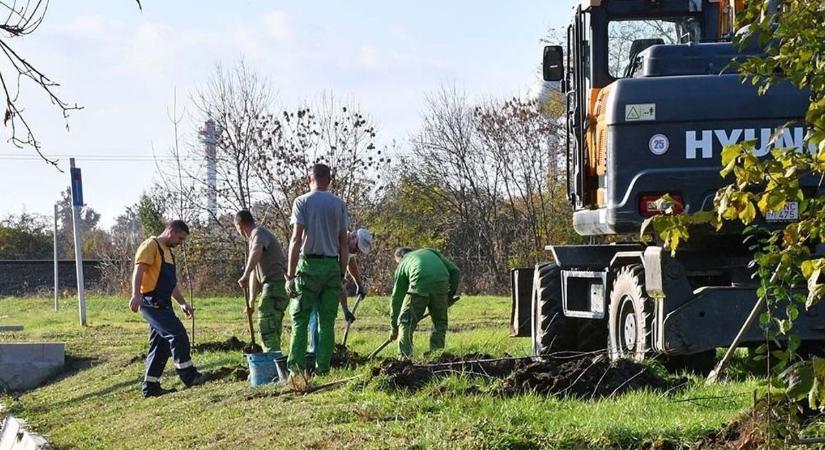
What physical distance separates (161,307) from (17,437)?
6.35 feet

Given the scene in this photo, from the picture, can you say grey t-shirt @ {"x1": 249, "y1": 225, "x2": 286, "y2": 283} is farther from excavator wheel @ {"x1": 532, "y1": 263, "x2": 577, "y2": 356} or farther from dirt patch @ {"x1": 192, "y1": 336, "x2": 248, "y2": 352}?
excavator wheel @ {"x1": 532, "y1": 263, "x2": 577, "y2": 356}

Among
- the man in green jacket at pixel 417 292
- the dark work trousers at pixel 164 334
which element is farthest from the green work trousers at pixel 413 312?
the dark work trousers at pixel 164 334

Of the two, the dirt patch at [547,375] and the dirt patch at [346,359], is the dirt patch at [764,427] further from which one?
the dirt patch at [346,359]

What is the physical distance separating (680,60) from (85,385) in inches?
316

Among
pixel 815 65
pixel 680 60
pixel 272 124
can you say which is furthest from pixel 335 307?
pixel 272 124

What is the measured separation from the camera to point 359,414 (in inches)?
324

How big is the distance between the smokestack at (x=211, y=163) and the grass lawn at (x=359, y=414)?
1624 cm

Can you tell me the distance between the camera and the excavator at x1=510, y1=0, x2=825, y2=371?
9.51m

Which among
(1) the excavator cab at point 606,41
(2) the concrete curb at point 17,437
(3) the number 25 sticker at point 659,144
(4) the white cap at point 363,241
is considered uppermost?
(1) the excavator cab at point 606,41

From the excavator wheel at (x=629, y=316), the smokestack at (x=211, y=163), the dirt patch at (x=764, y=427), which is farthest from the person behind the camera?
the smokestack at (x=211, y=163)

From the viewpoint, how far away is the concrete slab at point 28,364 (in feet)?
52.7

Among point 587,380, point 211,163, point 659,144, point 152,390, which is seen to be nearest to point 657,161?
point 659,144

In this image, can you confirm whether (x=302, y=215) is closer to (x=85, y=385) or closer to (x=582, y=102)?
(x=582, y=102)

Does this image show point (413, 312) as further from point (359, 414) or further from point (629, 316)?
point (359, 414)
